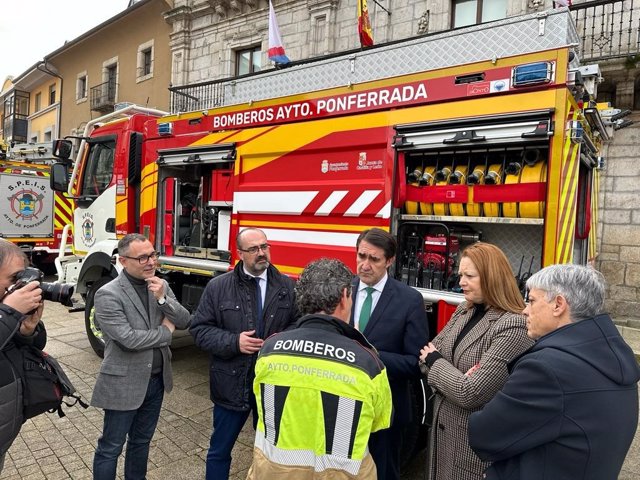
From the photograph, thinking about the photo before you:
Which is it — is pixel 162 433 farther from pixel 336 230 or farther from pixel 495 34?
pixel 495 34

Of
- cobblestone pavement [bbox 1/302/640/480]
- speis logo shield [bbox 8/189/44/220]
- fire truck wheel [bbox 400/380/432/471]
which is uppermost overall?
speis logo shield [bbox 8/189/44/220]

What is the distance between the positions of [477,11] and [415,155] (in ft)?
27.0

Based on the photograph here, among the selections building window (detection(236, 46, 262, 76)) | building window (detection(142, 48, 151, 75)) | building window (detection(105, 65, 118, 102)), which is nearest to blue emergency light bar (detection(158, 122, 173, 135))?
building window (detection(236, 46, 262, 76))

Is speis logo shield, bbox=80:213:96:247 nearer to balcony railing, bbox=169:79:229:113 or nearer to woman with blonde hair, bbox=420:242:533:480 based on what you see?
woman with blonde hair, bbox=420:242:533:480

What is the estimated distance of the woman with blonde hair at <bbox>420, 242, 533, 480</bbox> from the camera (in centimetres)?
186

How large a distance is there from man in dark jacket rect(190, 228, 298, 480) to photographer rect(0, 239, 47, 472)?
928 mm

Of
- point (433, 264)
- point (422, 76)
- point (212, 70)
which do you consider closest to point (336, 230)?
point (433, 264)

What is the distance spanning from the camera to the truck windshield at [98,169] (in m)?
5.68

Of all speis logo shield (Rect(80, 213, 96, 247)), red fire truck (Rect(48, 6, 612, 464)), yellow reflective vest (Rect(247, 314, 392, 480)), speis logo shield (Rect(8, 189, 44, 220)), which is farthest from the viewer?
speis logo shield (Rect(8, 189, 44, 220))

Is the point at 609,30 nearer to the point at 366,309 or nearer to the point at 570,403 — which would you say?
the point at 366,309

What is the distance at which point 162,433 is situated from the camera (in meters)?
3.71

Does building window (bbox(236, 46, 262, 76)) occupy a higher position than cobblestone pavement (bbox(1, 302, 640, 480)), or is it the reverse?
building window (bbox(236, 46, 262, 76))

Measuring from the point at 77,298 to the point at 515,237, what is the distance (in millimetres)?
5215

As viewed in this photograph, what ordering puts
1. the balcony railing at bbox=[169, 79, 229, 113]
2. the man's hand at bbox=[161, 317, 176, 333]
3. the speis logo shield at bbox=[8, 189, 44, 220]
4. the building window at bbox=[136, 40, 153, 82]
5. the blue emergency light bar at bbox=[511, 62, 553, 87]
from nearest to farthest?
1. the man's hand at bbox=[161, 317, 176, 333]
2. the blue emergency light bar at bbox=[511, 62, 553, 87]
3. the speis logo shield at bbox=[8, 189, 44, 220]
4. the balcony railing at bbox=[169, 79, 229, 113]
5. the building window at bbox=[136, 40, 153, 82]
